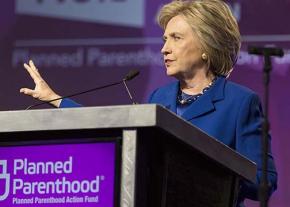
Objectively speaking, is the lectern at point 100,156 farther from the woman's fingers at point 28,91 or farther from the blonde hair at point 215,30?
the blonde hair at point 215,30

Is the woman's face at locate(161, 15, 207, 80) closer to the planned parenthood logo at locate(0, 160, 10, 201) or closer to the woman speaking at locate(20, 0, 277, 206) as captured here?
the woman speaking at locate(20, 0, 277, 206)

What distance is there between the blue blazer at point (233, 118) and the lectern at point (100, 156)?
1.67 ft

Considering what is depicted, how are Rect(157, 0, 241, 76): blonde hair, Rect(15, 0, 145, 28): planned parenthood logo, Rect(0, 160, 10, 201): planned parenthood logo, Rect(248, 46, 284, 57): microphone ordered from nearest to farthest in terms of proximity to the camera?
1. Rect(0, 160, 10, 201): planned parenthood logo
2. Rect(248, 46, 284, 57): microphone
3. Rect(157, 0, 241, 76): blonde hair
4. Rect(15, 0, 145, 28): planned parenthood logo

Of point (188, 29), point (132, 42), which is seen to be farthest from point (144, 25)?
point (188, 29)

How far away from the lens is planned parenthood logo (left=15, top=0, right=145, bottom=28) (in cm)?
412

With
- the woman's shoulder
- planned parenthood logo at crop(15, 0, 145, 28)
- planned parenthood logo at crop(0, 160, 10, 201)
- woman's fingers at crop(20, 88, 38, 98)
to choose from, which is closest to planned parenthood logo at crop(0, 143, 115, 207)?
planned parenthood logo at crop(0, 160, 10, 201)

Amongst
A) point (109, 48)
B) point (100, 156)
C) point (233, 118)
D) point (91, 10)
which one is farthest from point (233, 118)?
point (91, 10)

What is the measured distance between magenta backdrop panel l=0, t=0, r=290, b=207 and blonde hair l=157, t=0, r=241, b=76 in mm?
1496

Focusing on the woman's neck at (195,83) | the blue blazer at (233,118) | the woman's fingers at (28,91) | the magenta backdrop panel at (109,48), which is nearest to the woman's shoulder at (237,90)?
the blue blazer at (233,118)

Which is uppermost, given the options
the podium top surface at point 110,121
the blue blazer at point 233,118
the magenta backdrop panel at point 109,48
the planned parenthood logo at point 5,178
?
the magenta backdrop panel at point 109,48

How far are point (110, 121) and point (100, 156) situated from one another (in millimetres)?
83

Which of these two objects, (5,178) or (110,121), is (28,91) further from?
(110,121)

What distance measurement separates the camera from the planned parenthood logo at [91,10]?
13.5 feet

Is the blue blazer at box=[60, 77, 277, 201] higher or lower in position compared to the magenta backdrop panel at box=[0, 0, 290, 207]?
lower
